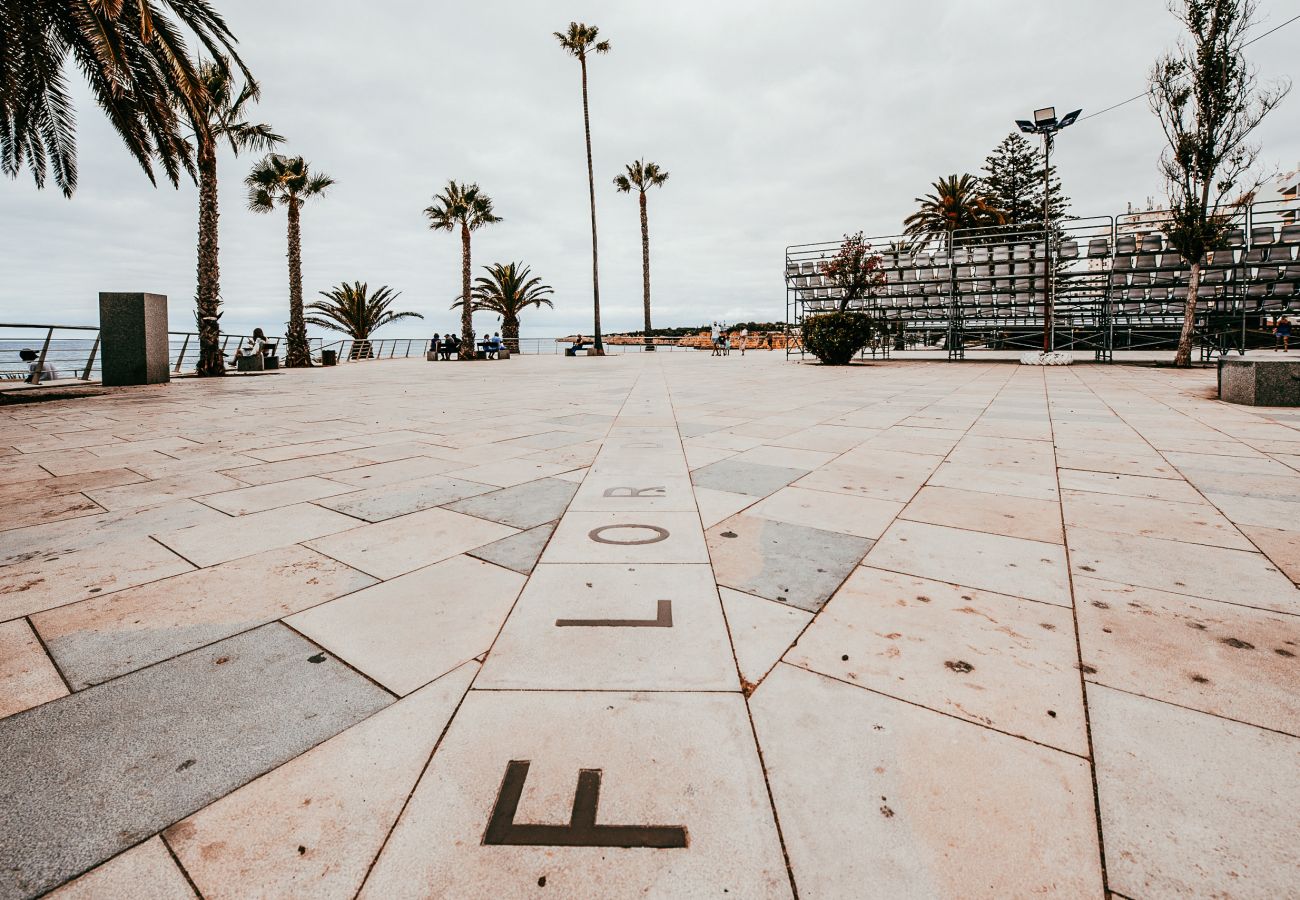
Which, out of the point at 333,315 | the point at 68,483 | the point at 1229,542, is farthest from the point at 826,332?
the point at 333,315

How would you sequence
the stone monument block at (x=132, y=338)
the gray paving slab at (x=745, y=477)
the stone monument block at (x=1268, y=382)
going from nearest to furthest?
the gray paving slab at (x=745, y=477)
the stone monument block at (x=1268, y=382)
the stone monument block at (x=132, y=338)

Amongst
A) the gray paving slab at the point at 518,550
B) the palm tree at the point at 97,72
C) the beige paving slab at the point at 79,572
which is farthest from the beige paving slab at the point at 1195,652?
the palm tree at the point at 97,72

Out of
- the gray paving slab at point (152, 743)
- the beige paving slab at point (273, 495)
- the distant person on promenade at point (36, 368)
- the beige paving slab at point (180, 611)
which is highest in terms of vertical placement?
the distant person on promenade at point (36, 368)

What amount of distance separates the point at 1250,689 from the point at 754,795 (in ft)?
5.26

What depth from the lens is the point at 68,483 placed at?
438 centimetres

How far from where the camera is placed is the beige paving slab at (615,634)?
6.14 ft

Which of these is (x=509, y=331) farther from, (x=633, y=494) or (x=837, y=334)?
(x=633, y=494)

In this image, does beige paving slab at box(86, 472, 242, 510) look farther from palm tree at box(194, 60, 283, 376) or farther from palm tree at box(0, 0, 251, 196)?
palm tree at box(194, 60, 283, 376)

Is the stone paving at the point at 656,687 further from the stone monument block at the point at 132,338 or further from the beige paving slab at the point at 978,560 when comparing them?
the stone monument block at the point at 132,338

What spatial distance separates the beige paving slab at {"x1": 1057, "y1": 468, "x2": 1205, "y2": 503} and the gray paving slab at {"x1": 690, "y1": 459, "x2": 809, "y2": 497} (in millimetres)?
1833

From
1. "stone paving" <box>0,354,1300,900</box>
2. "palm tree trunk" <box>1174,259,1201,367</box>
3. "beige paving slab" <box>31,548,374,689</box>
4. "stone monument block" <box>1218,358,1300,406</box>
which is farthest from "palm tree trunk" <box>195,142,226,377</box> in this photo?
"palm tree trunk" <box>1174,259,1201,367</box>

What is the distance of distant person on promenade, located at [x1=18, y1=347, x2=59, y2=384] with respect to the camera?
47.0 ft

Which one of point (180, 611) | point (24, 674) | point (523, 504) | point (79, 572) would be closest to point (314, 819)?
point (24, 674)

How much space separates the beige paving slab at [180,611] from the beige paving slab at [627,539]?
3.06 feet
